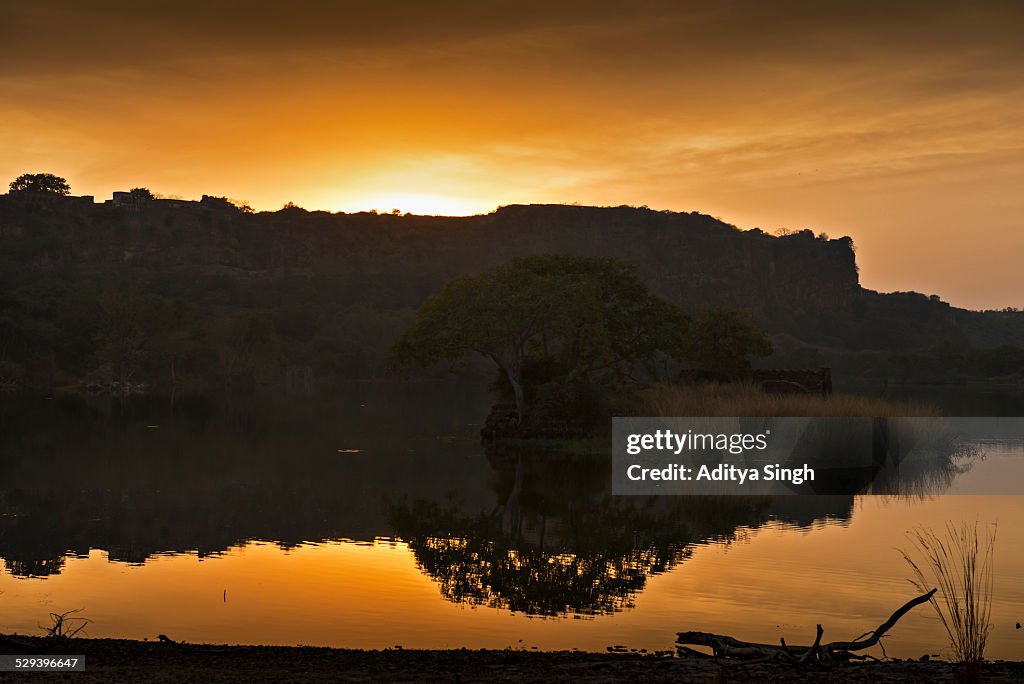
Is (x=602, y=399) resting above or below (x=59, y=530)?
above

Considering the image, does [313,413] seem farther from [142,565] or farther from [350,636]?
[350,636]

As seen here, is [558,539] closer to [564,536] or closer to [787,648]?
[564,536]

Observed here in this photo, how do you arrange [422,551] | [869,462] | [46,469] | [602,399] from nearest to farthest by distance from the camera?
[422,551] → [46,469] → [869,462] → [602,399]

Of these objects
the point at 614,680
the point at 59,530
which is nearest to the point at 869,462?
the point at 59,530

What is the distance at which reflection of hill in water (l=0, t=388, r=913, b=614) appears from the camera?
63.1ft

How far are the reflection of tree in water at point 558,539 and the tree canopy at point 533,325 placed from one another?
51.2 feet

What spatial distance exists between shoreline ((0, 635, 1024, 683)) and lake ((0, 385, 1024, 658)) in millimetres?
1285

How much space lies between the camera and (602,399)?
1886 inches

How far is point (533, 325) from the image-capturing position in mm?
50250

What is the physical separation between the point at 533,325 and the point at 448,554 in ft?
98.5

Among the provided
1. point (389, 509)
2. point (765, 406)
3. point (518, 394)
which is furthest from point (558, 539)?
point (518, 394)

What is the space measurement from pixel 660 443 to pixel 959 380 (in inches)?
5472

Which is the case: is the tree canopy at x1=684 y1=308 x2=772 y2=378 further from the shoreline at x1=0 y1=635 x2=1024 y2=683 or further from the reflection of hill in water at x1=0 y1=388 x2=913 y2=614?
the shoreline at x1=0 y1=635 x2=1024 y2=683
